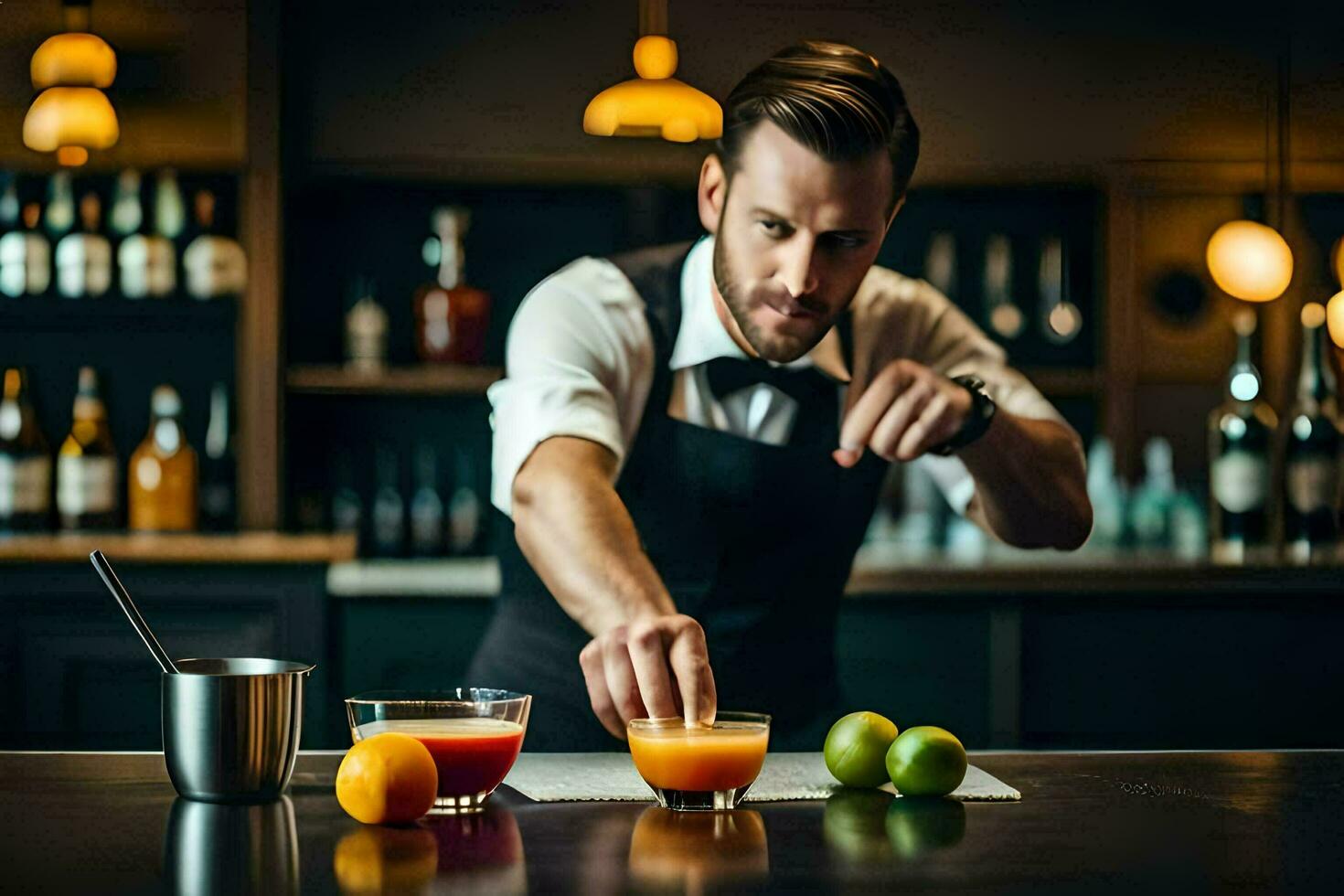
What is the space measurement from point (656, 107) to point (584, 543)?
2.44 feet

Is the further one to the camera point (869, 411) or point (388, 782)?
point (869, 411)

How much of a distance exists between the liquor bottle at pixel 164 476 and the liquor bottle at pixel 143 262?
0.74 feet

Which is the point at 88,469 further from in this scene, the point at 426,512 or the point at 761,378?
the point at 761,378

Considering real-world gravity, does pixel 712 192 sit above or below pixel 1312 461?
above

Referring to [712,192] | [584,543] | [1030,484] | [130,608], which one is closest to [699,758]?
[130,608]

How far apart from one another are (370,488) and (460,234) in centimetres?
61

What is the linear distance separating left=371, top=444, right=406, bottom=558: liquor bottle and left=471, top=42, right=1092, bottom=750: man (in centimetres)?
79

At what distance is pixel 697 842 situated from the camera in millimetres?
1150

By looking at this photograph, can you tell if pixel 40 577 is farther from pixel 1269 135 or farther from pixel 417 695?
pixel 1269 135

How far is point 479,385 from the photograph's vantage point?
3418 millimetres

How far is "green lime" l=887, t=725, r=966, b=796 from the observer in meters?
1.32

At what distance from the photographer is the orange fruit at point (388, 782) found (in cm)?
119

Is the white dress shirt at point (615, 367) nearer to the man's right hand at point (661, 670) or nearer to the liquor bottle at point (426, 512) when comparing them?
the liquor bottle at point (426, 512)

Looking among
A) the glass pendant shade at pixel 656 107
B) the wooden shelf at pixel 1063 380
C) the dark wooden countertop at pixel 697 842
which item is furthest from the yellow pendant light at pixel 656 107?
the dark wooden countertop at pixel 697 842
